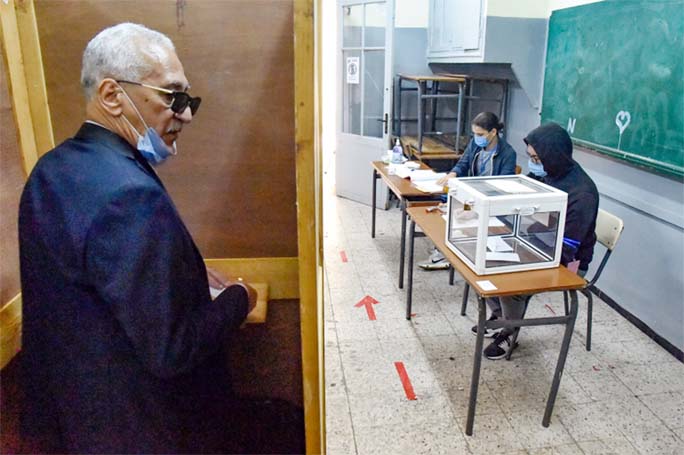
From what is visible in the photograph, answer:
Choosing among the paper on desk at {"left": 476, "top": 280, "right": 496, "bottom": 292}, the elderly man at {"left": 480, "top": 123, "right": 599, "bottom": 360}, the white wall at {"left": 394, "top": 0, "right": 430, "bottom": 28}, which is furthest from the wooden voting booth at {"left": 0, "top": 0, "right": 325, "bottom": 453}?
the white wall at {"left": 394, "top": 0, "right": 430, "bottom": 28}

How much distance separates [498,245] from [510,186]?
287mm

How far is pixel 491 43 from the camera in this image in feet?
12.4

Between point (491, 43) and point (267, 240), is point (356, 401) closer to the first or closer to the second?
point (267, 240)

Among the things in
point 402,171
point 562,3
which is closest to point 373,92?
point 402,171

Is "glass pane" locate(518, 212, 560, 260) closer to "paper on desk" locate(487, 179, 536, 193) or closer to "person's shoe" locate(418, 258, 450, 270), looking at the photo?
"paper on desk" locate(487, 179, 536, 193)

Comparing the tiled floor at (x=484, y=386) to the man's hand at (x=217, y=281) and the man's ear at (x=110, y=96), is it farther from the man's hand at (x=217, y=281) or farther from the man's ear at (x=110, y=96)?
the man's ear at (x=110, y=96)

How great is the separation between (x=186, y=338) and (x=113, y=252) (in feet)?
0.71

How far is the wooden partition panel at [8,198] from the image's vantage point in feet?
4.07

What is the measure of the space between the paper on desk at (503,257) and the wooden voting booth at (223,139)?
1045 mm

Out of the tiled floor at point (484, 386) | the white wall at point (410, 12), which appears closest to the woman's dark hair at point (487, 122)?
the tiled floor at point (484, 386)

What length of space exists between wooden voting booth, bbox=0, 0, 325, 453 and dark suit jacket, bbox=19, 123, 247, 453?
10.1 inches

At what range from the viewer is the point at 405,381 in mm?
2475

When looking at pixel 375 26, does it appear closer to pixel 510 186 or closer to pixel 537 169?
pixel 537 169

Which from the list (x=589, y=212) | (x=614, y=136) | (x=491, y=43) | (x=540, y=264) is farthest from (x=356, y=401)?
(x=491, y=43)
